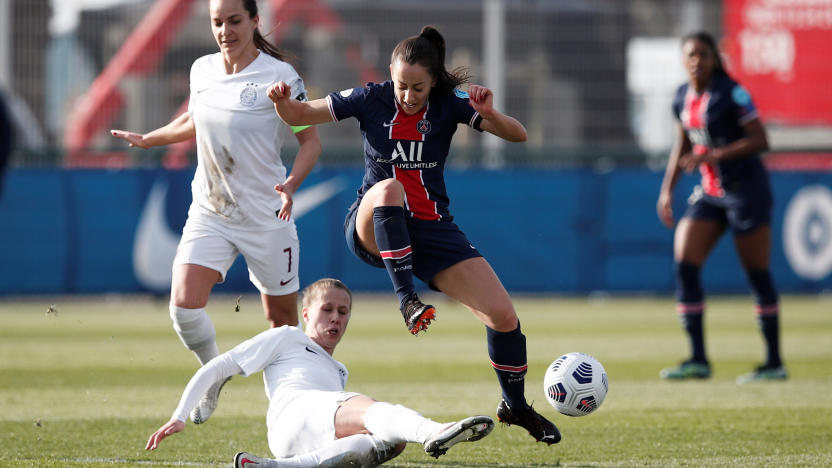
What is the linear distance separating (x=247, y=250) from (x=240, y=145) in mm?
561

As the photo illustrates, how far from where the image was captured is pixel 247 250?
242 inches

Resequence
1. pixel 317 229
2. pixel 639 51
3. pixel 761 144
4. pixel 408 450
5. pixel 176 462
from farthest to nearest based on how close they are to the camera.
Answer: pixel 639 51 < pixel 317 229 < pixel 761 144 < pixel 408 450 < pixel 176 462

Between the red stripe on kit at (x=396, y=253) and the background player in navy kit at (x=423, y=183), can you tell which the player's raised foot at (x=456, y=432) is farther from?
the red stripe on kit at (x=396, y=253)

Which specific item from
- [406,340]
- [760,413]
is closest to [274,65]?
[760,413]

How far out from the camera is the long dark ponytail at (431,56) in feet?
17.8

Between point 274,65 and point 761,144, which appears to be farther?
point 761,144

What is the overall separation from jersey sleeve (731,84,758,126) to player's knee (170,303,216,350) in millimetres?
4636

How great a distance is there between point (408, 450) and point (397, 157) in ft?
5.05

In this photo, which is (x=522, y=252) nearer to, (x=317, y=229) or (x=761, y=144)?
(x=317, y=229)

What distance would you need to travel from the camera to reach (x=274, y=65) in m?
6.23

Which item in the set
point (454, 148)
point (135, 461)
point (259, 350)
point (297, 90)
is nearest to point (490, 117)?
point (297, 90)

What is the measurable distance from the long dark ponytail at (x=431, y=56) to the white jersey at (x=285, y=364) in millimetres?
1395

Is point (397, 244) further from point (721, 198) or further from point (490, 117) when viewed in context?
point (721, 198)

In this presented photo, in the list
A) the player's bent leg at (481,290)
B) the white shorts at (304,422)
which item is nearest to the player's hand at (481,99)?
the player's bent leg at (481,290)
